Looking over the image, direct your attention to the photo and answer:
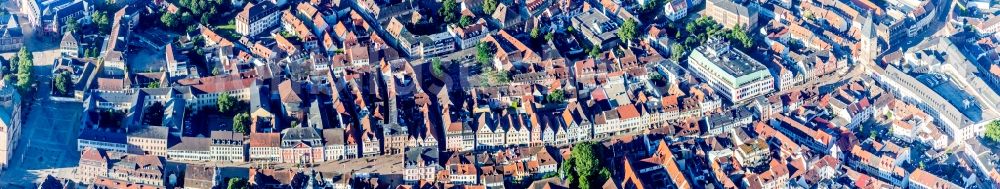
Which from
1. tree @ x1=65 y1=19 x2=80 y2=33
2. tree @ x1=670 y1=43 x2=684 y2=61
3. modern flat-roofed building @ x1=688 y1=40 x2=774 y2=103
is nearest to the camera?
modern flat-roofed building @ x1=688 y1=40 x2=774 y2=103

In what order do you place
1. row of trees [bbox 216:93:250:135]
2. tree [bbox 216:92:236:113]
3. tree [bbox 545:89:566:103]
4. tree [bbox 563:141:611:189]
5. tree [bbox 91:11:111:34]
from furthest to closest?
1. tree [bbox 91:11:111:34]
2. tree [bbox 545:89:566:103]
3. tree [bbox 216:92:236:113]
4. row of trees [bbox 216:93:250:135]
5. tree [bbox 563:141:611:189]

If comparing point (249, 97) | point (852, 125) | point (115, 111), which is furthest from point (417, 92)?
point (852, 125)

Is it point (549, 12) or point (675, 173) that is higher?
point (549, 12)

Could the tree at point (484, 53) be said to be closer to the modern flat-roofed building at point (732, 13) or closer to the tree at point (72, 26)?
the modern flat-roofed building at point (732, 13)

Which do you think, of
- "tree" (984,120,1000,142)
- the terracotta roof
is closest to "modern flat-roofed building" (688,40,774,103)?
the terracotta roof

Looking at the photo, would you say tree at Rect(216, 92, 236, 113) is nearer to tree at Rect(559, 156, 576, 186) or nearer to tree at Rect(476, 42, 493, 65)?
tree at Rect(476, 42, 493, 65)

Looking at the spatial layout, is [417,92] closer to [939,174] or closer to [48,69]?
[48,69]
